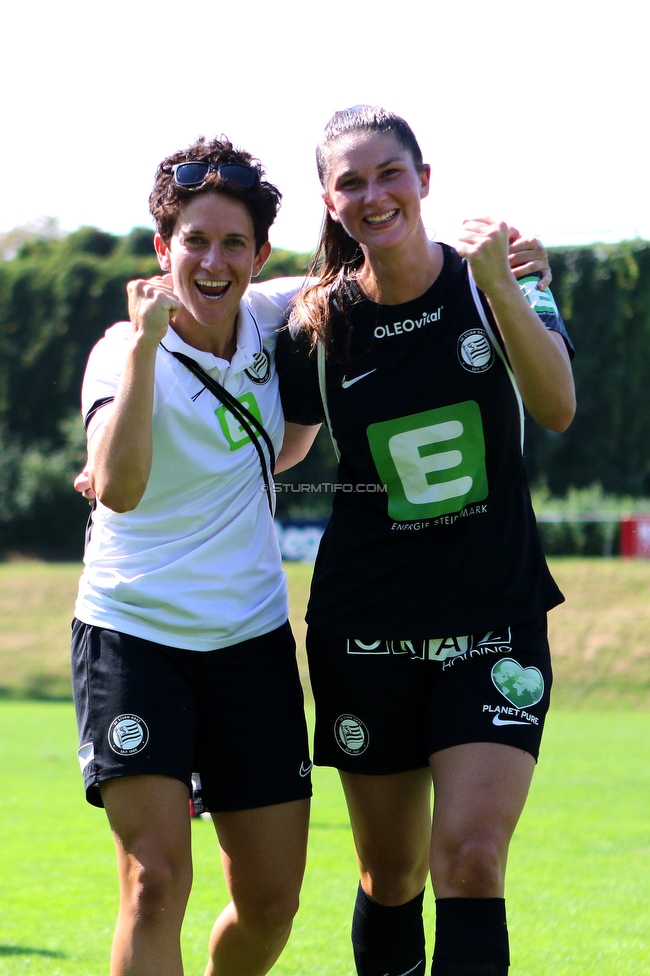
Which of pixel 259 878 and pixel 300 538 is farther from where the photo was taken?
pixel 300 538

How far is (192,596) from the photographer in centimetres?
347

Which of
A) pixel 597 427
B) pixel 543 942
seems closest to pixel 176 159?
pixel 543 942

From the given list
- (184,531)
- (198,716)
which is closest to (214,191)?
(184,531)

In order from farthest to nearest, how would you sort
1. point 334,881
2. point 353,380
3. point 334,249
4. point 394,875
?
point 334,881 → point 334,249 → point 394,875 → point 353,380

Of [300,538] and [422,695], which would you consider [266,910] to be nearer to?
[422,695]

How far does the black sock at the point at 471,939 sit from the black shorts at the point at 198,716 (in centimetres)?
75

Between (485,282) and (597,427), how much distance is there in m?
36.0

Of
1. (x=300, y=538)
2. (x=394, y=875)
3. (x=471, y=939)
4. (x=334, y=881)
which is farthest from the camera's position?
(x=300, y=538)

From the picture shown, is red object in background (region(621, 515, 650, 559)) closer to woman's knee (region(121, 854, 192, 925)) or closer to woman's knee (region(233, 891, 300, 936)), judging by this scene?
woman's knee (region(233, 891, 300, 936))

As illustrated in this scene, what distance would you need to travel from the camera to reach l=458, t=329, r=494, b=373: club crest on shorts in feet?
11.7

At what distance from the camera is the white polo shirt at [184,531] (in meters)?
3.46

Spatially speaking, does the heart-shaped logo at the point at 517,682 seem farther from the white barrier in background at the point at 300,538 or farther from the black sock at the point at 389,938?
the white barrier in background at the point at 300,538

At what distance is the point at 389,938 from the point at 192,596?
1.39m

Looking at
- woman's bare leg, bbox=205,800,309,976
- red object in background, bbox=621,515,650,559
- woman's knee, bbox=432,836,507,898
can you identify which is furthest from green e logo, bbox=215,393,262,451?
red object in background, bbox=621,515,650,559
